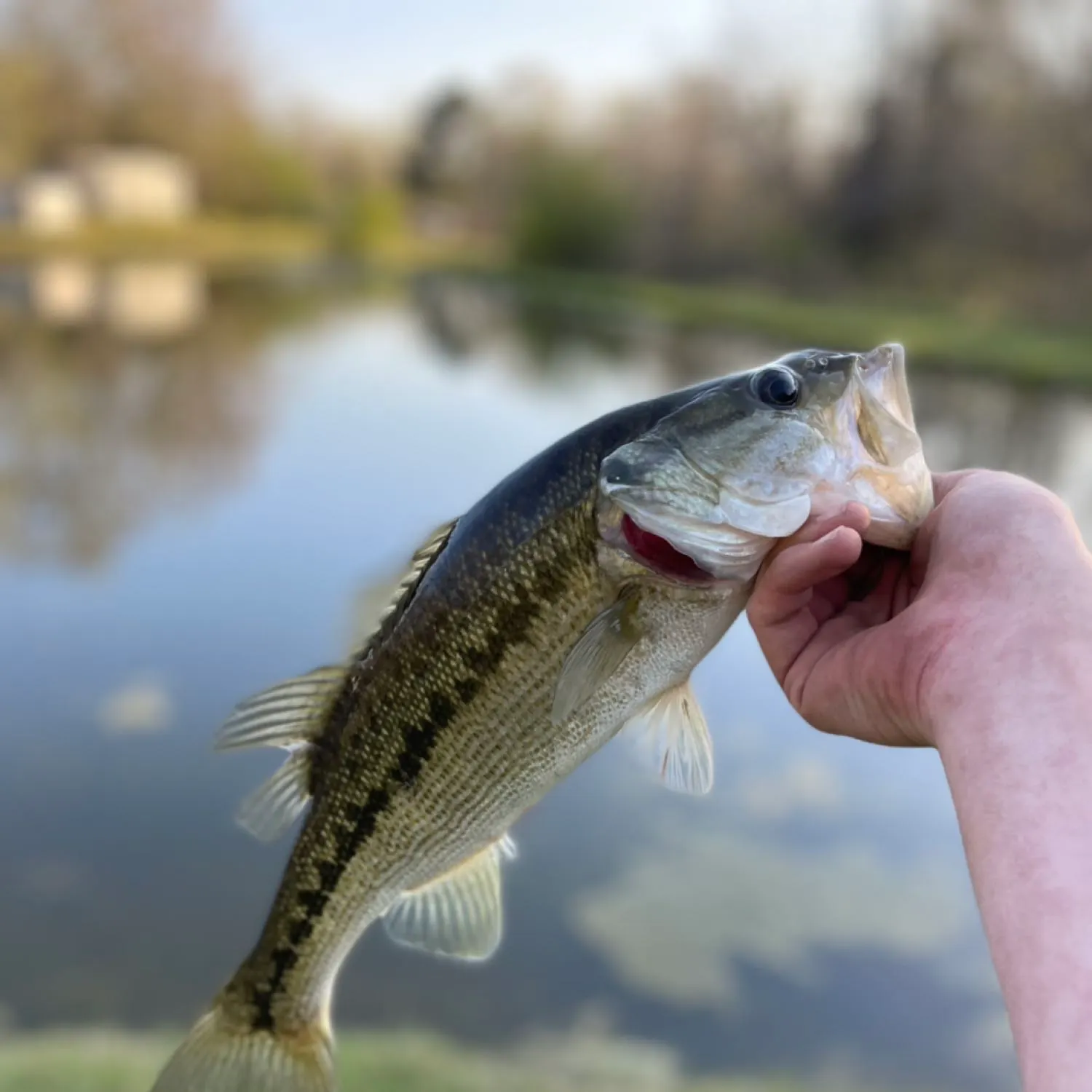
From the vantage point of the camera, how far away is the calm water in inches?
152

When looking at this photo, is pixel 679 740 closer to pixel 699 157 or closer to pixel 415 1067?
pixel 415 1067

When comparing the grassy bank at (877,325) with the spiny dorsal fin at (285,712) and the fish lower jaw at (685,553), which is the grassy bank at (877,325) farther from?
the spiny dorsal fin at (285,712)

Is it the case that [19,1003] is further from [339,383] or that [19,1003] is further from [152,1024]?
[339,383]

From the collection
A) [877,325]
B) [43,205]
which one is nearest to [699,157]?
[877,325]

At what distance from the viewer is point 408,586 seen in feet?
6.73

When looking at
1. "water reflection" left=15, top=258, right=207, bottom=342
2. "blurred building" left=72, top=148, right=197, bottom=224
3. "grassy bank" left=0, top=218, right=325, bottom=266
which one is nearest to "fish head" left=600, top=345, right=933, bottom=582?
"water reflection" left=15, top=258, right=207, bottom=342

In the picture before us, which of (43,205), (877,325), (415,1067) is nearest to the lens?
(415,1067)

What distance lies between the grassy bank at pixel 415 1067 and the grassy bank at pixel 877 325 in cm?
1468

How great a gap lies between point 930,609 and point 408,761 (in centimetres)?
104

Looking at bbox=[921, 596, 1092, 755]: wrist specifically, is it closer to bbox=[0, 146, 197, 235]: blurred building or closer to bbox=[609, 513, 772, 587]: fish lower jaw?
bbox=[609, 513, 772, 587]: fish lower jaw

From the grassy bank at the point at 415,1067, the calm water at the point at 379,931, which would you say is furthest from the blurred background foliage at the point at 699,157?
the grassy bank at the point at 415,1067

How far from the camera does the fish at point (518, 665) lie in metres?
1.88

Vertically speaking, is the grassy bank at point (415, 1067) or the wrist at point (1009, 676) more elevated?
the wrist at point (1009, 676)

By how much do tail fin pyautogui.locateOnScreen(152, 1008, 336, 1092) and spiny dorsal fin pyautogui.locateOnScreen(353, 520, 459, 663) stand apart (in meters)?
0.85
